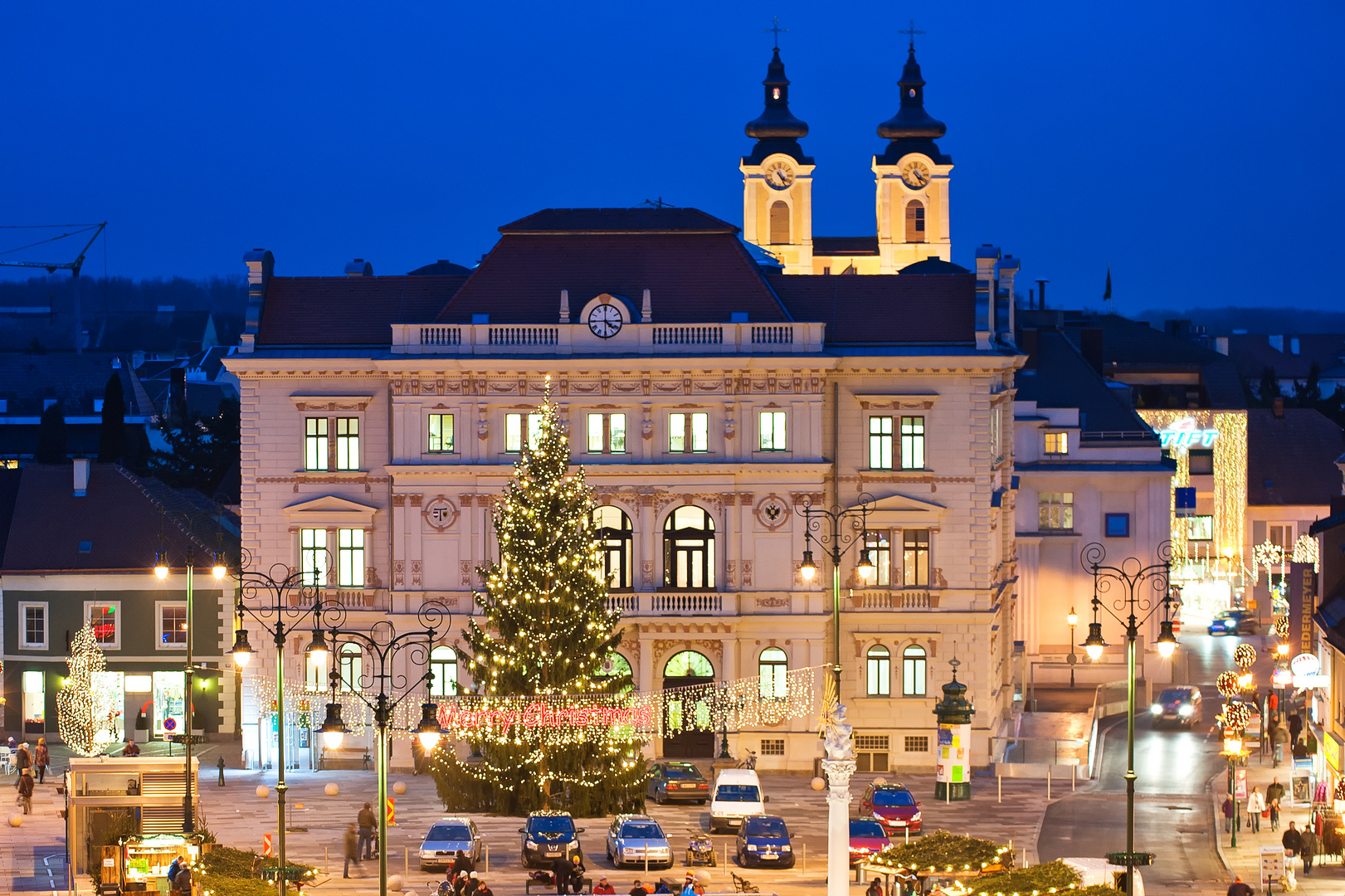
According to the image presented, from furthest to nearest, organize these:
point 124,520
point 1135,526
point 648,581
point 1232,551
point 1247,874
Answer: point 1232,551, point 1135,526, point 124,520, point 648,581, point 1247,874

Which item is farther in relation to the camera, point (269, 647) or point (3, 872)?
point (269, 647)

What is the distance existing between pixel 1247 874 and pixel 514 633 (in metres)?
19.0

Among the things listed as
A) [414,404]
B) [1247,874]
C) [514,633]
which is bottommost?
[1247,874]

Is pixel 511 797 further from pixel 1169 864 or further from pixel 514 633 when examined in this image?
A: pixel 1169 864

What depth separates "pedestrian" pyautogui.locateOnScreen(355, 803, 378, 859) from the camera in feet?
207

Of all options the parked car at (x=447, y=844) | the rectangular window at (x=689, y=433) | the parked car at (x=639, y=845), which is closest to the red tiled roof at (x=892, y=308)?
the rectangular window at (x=689, y=433)

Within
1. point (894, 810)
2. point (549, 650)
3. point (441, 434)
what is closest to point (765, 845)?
point (894, 810)

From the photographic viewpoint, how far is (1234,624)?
113938 millimetres

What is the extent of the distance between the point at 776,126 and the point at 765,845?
283 ft

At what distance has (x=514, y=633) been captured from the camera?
6756cm

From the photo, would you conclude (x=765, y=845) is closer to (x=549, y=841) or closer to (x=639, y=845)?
(x=639, y=845)

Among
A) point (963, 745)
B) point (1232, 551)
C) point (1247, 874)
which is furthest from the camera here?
point (1232, 551)

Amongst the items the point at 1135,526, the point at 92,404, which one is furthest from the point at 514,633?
the point at 92,404

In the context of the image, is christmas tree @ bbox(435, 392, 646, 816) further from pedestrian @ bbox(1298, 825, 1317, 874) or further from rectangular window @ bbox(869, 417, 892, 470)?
pedestrian @ bbox(1298, 825, 1317, 874)
